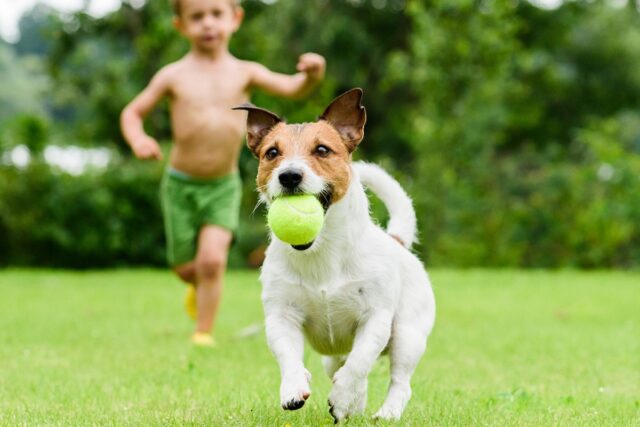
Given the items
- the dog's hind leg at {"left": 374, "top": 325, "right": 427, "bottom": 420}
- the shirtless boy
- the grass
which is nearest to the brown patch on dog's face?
the dog's hind leg at {"left": 374, "top": 325, "right": 427, "bottom": 420}

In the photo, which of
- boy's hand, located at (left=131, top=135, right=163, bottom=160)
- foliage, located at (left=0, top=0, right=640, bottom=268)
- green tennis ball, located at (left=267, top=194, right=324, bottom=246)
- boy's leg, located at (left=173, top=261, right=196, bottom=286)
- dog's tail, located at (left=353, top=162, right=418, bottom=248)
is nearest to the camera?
green tennis ball, located at (left=267, top=194, right=324, bottom=246)

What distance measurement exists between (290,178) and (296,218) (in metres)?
0.17

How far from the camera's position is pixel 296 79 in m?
7.05

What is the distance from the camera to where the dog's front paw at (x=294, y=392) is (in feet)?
12.2

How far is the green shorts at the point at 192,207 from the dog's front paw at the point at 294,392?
151 inches

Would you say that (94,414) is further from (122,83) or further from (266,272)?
(122,83)

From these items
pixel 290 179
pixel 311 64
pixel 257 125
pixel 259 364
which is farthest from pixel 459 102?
pixel 290 179

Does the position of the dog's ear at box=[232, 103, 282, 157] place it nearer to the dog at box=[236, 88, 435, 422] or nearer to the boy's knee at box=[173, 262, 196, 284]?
the dog at box=[236, 88, 435, 422]

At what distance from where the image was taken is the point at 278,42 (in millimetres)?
24422

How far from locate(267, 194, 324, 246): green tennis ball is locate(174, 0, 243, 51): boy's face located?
12.7 ft

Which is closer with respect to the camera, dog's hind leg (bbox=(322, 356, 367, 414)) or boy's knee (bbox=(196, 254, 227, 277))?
dog's hind leg (bbox=(322, 356, 367, 414))

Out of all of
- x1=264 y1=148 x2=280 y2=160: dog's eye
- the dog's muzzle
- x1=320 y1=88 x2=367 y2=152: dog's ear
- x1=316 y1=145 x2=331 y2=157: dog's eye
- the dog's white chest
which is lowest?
the dog's white chest

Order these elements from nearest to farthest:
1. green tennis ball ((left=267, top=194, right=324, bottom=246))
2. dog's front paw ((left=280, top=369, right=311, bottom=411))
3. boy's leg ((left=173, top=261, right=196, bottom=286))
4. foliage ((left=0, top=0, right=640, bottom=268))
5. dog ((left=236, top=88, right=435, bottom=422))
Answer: dog's front paw ((left=280, top=369, right=311, bottom=411)) → green tennis ball ((left=267, top=194, right=324, bottom=246)) → dog ((left=236, top=88, right=435, bottom=422)) → boy's leg ((left=173, top=261, right=196, bottom=286)) → foliage ((left=0, top=0, right=640, bottom=268))

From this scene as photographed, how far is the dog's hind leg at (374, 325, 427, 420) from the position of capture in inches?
168
